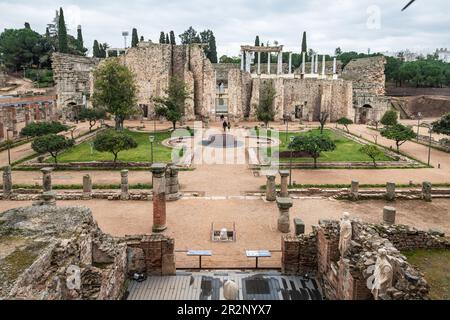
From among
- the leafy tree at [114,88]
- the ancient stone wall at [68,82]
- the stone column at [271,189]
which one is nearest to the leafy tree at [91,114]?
the leafy tree at [114,88]

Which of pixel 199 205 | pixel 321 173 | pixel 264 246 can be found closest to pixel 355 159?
pixel 321 173

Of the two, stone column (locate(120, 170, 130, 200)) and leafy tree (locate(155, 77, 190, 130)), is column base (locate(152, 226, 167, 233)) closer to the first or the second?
stone column (locate(120, 170, 130, 200))

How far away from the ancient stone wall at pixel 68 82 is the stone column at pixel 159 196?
44.1 metres

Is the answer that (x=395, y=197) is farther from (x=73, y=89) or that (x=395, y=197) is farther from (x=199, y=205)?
(x=73, y=89)

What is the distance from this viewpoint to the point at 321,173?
86.1ft

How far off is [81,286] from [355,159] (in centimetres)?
2386

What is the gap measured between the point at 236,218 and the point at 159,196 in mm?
3740

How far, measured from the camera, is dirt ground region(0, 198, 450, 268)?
1475cm

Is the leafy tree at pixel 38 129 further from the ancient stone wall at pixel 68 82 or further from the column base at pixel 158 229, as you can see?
the column base at pixel 158 229

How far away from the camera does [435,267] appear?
1069 cm

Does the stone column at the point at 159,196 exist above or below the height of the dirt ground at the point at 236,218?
above

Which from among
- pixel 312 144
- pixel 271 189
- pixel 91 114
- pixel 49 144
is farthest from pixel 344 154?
pixel 91 114

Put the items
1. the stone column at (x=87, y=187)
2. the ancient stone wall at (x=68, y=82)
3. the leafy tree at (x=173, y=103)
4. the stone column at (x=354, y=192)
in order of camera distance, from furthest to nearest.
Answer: the ancient stone wall at (x=68, y=82) → the leafy tree at (x=173, y=103) → the stone column at (x=354, y=192) → the stone column at (x=87, y=187)

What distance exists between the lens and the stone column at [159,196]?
15867 mm
